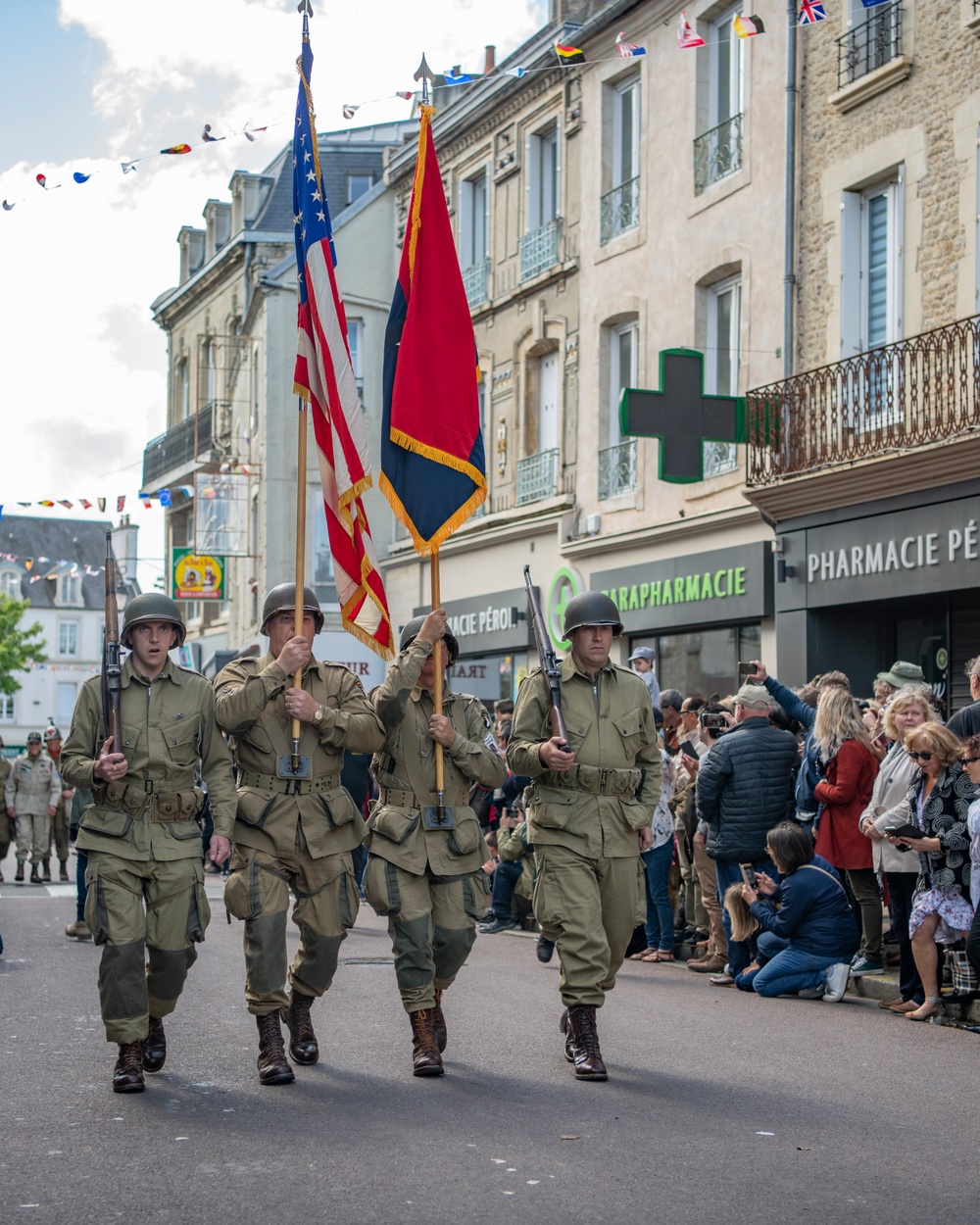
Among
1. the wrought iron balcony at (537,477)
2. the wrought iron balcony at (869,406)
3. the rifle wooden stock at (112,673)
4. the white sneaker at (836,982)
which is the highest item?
the wrought iron balcony at (537,477)

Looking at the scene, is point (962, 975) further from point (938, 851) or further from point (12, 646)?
point (12, 646)

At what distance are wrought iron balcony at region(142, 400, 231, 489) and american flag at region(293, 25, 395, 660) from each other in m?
28.3

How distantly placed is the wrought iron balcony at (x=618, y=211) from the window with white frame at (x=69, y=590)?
69.3m

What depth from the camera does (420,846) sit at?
7484 mm

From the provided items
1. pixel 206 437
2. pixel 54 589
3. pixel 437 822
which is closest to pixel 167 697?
pixel 437 822

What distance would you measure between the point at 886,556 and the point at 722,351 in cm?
458

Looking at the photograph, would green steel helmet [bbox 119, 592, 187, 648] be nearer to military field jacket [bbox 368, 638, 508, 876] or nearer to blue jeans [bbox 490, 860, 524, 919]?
military field jacket [bbox 368, 638, 508, 876]

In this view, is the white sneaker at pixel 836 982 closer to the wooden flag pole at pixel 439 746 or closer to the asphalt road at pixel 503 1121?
the asphalt road at pixel 503 1121

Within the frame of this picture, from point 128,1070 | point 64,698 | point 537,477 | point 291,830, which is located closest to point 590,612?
point 291,830

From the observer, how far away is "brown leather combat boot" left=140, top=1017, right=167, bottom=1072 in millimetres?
7324

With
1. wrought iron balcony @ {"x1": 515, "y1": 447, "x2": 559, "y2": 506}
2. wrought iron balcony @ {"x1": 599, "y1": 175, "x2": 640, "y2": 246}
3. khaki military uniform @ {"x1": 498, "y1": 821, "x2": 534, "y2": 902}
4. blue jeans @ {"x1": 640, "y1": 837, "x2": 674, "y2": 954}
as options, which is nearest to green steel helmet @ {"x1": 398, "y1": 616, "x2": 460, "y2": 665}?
blue jeans @ {"x1": 640, "y1": 837, "x2": 674, "y2": 954}

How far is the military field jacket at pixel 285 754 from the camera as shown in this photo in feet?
24.1

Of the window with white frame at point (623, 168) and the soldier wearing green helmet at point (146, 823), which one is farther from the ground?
the window with white frame at point (623, 168)

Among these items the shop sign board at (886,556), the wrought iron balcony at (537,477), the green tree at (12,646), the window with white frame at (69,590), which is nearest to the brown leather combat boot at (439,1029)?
the shop sign board at (886,556)
